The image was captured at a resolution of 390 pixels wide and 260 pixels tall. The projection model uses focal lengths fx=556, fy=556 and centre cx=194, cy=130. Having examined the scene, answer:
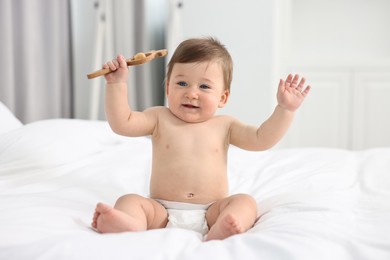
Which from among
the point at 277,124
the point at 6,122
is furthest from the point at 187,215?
the point at 6,122

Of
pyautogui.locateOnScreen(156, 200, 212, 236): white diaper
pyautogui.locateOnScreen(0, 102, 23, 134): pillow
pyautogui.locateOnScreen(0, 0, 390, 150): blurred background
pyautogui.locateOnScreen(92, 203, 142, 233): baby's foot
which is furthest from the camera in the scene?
pyautogui.locateOnScreen(0, 0, 390, 150): blurred background

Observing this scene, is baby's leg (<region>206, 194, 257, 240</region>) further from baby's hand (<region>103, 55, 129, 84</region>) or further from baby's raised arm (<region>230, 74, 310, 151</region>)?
baby's hand (<region>103, 55, 129, 84</region>)

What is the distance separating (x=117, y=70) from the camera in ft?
4.06

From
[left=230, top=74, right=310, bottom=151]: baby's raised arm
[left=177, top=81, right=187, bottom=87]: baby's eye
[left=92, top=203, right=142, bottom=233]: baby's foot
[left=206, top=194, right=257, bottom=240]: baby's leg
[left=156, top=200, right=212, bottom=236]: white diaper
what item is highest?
[left=177, top=81, right=187, bottom=87]: baby's eye

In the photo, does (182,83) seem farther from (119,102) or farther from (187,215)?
(187,215)

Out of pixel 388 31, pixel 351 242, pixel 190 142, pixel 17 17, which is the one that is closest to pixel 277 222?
pixel 351 242

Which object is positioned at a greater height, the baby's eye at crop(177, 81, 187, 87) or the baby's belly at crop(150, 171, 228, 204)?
the baby's eye at crop(177, 81, 187, 87)

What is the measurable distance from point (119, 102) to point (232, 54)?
195 centimetres

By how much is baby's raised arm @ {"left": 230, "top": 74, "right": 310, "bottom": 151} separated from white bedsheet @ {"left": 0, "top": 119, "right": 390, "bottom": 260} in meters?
0.14

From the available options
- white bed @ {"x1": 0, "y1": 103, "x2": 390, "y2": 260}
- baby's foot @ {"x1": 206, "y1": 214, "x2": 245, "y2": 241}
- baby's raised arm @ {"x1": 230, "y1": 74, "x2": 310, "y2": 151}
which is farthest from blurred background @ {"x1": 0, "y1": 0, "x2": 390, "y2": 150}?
baby's foot @ {"x1": 206, "y1": 214, "x2": 245, "y2": 241}

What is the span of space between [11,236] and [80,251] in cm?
14

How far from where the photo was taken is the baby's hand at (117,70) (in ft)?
4.01

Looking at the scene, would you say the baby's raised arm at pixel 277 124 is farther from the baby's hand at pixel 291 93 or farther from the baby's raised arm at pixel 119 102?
the baby's raised arm at pixel 119 102

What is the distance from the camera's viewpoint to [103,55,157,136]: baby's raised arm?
1.23 meters
